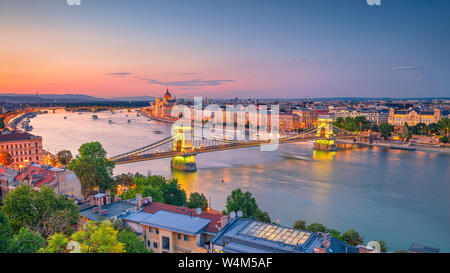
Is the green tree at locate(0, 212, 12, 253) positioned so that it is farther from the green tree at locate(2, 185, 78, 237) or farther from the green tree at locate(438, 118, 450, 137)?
the green tree at locate(438, 118, 450, 137)

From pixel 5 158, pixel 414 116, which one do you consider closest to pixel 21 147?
pixel 5 158

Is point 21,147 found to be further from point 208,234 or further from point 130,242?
point 130,242

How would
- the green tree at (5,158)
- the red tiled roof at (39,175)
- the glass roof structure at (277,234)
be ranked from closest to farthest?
the glass roof structure at (277,234) → the red tiled roof at (39,175) → the green tree at (5,158)

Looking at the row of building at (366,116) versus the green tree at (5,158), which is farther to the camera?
the row of building at (366,116)

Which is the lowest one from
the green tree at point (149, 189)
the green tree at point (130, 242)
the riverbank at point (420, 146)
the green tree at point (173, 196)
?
the riverbank at point (420, 146)

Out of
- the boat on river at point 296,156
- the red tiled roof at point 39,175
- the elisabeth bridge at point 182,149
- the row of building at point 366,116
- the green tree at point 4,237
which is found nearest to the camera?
the green tree at point 4,237

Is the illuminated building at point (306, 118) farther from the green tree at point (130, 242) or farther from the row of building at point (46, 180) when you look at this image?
the green tree at point (130, 242)

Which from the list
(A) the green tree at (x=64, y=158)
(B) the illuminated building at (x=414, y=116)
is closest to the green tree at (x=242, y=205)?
(A) the green tree at (x=64, y=158)

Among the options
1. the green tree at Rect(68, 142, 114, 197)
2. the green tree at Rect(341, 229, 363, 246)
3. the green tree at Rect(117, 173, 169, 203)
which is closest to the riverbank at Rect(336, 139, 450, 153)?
the green tree at Rect(341, 229, 363, 246)
